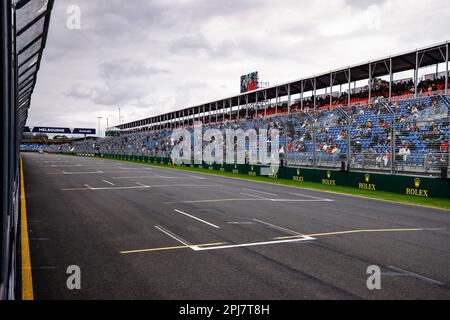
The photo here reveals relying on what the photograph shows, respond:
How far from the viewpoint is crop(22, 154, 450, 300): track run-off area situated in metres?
5.21

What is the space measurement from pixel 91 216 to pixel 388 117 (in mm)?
15268

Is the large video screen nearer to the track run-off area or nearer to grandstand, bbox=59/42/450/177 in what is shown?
grandstand, bbox=59/42/450/177

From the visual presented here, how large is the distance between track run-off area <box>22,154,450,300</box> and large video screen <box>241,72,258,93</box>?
180ft

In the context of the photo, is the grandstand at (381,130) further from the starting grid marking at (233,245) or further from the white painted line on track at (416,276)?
the white painted line on track at (416,276)

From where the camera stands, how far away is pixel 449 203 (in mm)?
14453

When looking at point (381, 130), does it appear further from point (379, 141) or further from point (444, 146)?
point (444, 146)

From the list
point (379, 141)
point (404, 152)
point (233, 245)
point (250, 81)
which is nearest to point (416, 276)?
point (233, 245)

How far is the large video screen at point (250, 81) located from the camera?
Answer: 6619 centimetres

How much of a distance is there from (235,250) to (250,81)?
61.8 m

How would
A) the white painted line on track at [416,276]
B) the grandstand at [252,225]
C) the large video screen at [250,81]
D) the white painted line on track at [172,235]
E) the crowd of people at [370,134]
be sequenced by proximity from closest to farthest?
1. the grandstand at [252,225]
2. the white painted line on track at [416,276]
3. the white painted line on track at [172,235]
4. the crowd of people at [370,134]
5. the large video screen at [250,81]

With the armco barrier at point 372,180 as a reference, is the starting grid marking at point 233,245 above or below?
below

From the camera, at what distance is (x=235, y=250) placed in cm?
721

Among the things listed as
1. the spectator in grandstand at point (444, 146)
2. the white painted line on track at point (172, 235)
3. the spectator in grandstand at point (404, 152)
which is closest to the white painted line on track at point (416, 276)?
the white painted line on track at point (172, 235)

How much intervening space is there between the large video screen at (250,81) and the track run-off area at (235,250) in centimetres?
5472
